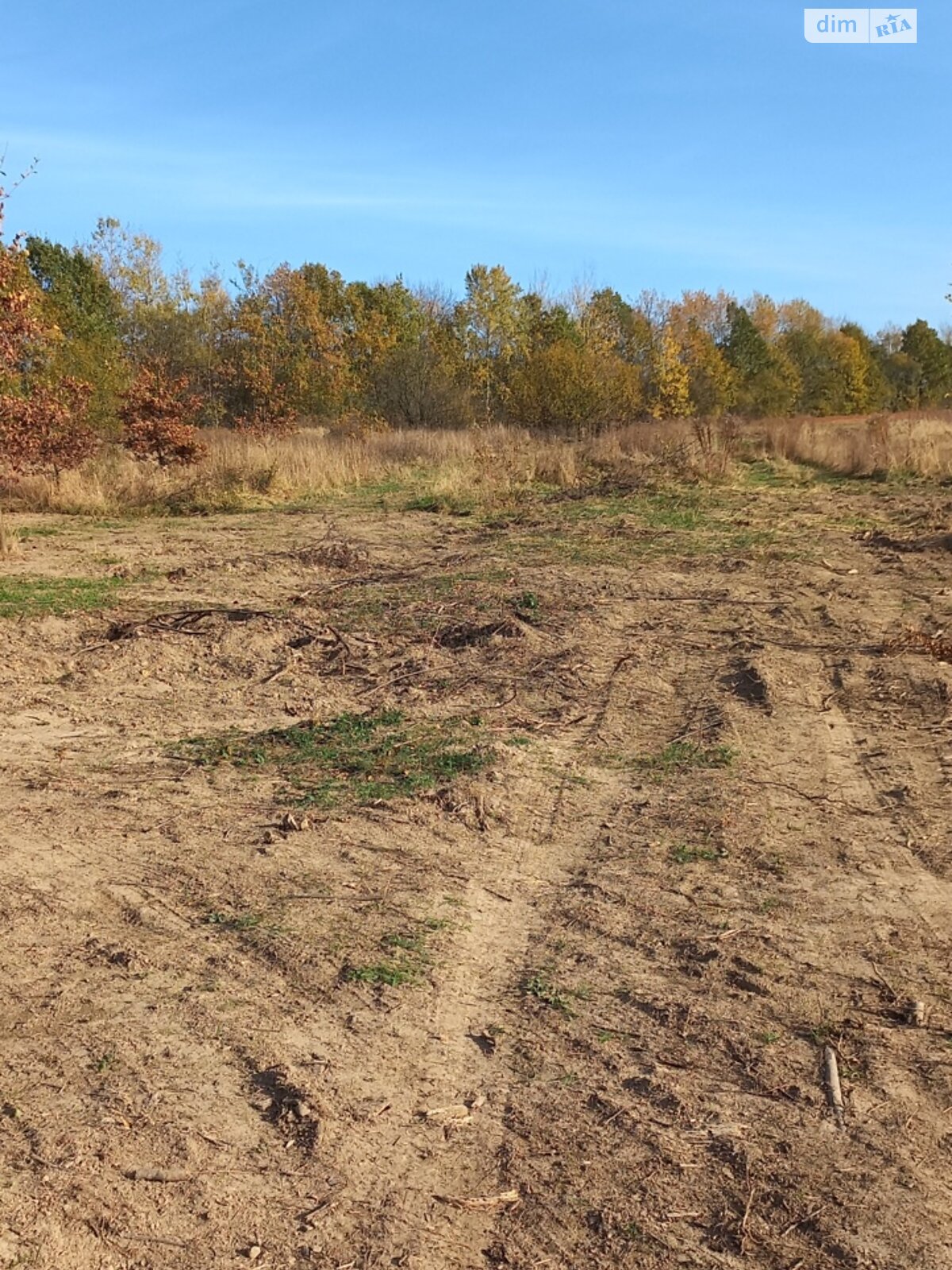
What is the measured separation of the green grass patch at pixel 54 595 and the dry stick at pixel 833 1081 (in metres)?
7.41

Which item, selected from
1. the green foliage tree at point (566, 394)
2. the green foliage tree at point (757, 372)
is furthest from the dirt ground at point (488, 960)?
the green foliage tree at point (757, 372)

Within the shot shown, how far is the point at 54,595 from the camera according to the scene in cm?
998

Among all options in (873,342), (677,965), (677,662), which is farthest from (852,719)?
(873,342)

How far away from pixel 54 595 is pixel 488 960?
24.0 feet

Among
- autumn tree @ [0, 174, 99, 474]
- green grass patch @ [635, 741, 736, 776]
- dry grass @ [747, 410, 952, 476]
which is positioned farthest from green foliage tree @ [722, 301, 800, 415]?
green grass patch @ [635, 741, 736, 776]

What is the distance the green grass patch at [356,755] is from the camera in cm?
555

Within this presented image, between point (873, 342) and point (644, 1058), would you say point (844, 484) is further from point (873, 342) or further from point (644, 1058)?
point (873, 342)

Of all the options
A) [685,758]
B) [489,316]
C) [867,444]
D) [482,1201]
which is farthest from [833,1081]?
[489,316]

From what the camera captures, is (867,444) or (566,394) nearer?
(867,444)

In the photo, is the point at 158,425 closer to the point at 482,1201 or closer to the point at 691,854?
the point at 691,854

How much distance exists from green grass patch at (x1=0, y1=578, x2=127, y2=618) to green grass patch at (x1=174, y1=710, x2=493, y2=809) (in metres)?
3.57

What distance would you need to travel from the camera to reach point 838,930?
411 centimetres

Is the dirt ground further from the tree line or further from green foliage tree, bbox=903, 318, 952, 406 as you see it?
green foliage tree, bbox=903, 318, 952, 406

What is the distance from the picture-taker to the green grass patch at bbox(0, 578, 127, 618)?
9.26 meters
